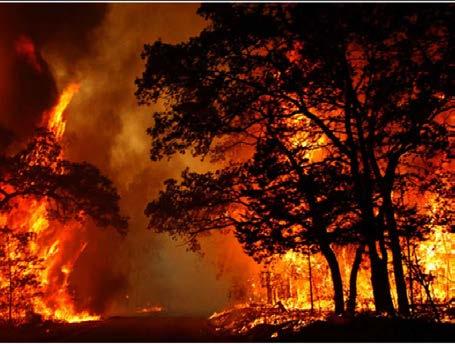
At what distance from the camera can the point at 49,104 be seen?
1730 inches

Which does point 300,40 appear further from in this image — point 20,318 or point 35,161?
point 20,318

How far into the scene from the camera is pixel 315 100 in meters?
15.4

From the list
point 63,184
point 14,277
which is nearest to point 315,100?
point 63,184

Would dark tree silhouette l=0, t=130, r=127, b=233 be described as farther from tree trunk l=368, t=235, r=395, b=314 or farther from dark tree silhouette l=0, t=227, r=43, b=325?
tree trunk l=368, t=235, r=395, b=314

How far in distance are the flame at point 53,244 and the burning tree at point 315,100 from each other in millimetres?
20602

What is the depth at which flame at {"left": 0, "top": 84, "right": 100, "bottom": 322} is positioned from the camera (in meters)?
35.8

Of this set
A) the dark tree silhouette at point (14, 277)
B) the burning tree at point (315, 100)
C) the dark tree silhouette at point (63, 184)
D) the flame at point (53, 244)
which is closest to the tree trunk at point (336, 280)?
the burning tree at point (315, 100)

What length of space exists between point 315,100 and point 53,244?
32795 millimetres

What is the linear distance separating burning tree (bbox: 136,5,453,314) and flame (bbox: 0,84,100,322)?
20.6 m

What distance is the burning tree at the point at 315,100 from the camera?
1322 cm

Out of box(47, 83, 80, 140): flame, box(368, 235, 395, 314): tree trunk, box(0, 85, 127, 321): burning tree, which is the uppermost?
box(47, 83, 80, 140): flame

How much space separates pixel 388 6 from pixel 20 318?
25.0 meters

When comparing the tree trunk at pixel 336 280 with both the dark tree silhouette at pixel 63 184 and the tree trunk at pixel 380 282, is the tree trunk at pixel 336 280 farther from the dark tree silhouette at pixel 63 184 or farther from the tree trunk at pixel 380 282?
the dark tree silhouette at pixel 63 184

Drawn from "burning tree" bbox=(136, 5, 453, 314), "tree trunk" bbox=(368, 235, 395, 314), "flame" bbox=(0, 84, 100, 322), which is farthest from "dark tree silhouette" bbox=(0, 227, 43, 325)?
"tree trunk" bbox=(368, 235, 395, 314)
